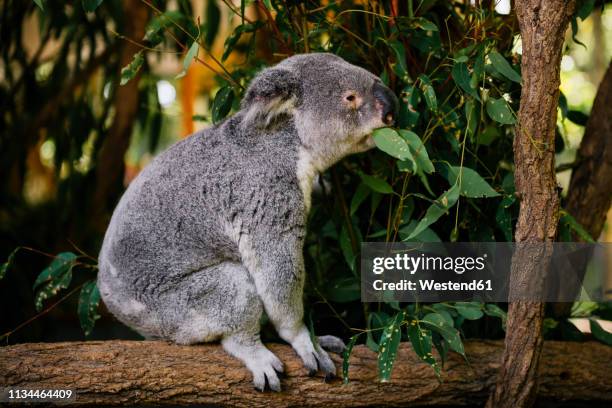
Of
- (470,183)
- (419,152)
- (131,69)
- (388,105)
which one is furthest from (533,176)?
(131,69)

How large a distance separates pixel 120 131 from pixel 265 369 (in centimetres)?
302

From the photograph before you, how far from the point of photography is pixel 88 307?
279 cm

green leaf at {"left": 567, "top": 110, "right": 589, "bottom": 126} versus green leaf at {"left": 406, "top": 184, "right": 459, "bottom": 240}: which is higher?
green leaf at {"left": 567, "top": 110, "right": 589, "bottom": 126}

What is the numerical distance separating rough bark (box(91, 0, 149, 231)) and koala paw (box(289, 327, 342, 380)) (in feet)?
9.38

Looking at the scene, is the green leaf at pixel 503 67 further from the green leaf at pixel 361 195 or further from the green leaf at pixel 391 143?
the green leaf at pixel 361 195

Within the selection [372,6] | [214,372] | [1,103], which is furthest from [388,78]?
[1,103]

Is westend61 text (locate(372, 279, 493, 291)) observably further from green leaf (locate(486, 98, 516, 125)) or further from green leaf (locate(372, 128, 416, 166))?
green leaf (locate(486, 98, 516, 125))

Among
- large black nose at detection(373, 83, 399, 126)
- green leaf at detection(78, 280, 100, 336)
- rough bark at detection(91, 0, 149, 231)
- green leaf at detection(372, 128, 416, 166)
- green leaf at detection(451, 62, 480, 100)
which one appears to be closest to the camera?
green leaf at detection(372, 128, 416, 166)

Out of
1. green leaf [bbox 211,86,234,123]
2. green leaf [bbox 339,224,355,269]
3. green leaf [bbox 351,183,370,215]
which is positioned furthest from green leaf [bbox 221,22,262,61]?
green leaf [bbox 339,224,355,269]

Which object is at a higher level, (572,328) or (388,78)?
(388,78)

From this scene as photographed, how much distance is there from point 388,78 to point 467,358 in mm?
1196

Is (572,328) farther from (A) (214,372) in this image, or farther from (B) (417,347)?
(A) (214,372)

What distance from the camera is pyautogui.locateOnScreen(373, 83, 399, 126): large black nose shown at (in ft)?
7.52

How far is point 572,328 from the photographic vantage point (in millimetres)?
2850
